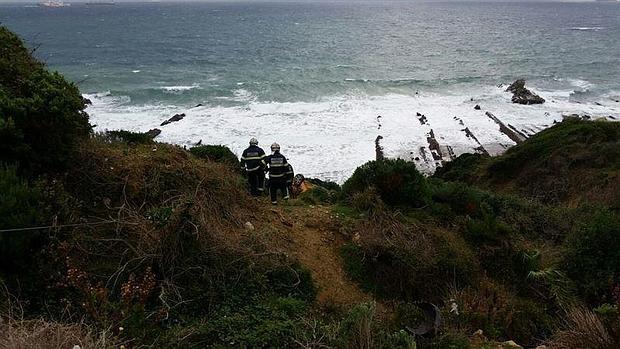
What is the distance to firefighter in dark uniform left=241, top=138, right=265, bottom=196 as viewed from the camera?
12.2 meters

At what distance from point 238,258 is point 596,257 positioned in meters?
6.66

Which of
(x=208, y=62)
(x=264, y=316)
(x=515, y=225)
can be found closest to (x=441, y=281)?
(x=264, y=316)

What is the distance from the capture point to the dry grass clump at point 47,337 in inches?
181

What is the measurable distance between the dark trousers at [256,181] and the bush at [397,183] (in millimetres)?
2455

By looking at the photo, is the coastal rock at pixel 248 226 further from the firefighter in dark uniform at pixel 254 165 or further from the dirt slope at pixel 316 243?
the firefighter in dark uniform at pixel 254 165

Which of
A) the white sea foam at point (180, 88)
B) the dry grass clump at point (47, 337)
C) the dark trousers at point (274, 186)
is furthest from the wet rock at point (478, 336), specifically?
the white sea foam at point (180, 88)

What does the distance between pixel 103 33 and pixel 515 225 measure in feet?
314

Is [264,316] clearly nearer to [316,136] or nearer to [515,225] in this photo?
[515,225]

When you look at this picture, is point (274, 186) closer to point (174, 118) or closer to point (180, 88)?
point (174, 118)

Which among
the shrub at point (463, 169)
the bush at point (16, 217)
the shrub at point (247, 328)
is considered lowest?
the shrub at point (463, 169)

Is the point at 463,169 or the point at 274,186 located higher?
the point at 274,186

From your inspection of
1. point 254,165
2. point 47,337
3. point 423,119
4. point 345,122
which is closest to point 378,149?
point 345,122

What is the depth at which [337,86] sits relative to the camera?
47.7m

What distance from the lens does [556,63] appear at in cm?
6134
